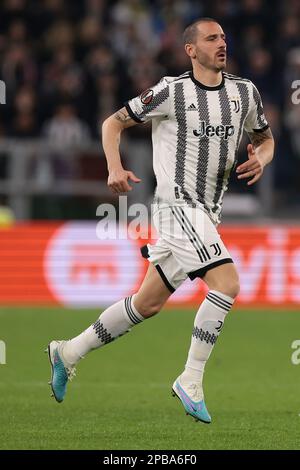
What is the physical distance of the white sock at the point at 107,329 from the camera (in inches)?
290

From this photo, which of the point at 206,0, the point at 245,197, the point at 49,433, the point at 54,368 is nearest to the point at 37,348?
the point at 54,368

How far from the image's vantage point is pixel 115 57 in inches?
663

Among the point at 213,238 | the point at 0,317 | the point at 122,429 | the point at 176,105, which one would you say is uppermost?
the point at 176,105

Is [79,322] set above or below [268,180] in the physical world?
below

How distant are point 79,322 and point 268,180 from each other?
418cm

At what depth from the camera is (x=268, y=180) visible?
51.1ft

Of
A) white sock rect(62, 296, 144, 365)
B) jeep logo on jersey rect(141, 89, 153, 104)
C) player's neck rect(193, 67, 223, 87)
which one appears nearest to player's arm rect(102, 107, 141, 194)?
jeep logo on jersey rect(141, 89, 153, 104)

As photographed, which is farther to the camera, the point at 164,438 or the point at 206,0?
the point at 206,0

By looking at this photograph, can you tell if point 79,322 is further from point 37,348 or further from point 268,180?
point 268,180

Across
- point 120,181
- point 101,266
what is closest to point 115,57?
point 101,266

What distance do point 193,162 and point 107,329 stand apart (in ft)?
3.81

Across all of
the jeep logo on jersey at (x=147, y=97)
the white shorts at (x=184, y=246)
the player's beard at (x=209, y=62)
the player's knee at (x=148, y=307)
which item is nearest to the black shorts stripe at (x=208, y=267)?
the white shorts at (x=184, y=246)

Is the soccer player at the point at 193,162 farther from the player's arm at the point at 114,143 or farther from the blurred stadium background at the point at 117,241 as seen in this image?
the blurred stadium background at the point at 117,241

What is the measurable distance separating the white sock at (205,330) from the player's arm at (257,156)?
728 millimetres
